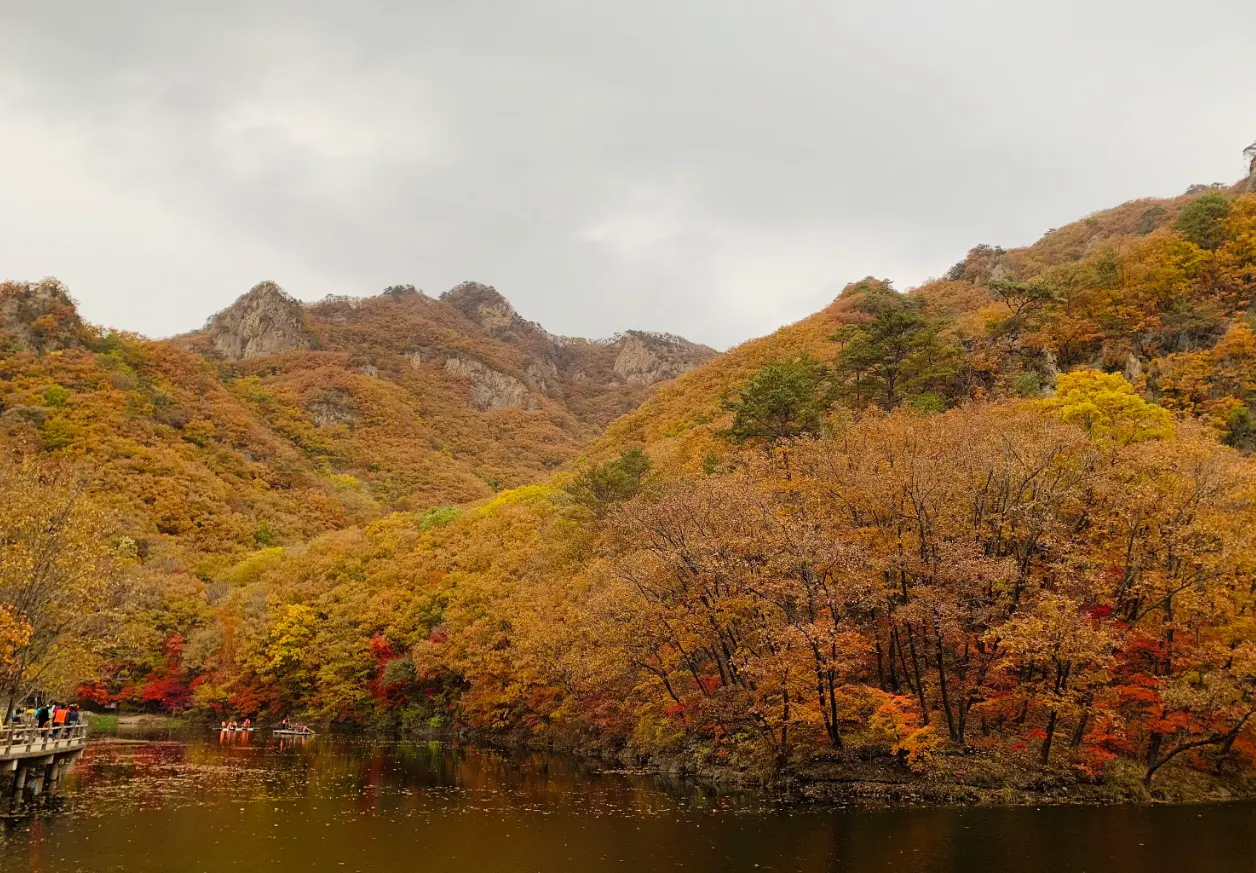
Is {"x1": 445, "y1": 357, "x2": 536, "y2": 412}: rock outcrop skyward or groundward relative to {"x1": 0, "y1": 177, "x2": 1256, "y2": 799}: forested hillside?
skyward

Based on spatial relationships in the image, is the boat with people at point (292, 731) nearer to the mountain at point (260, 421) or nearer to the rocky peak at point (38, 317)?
the mountain at point (260, 421)

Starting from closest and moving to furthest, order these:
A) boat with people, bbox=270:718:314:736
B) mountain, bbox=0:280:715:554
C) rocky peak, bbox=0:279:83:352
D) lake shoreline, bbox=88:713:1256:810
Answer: lake shoreline, bbox=88:713:1256:810, boat with people, bbox=270:718:314:736, mountain, bbox=0:280:715:554, rocky peak, bbox=0:279:83:352

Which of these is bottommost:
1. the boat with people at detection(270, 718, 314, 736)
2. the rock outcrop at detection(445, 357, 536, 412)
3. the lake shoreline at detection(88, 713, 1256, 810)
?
the boat with people at detection(270, 718, 314, 736)

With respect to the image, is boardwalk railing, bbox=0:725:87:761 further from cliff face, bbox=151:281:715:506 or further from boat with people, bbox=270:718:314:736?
cliff face, bbox=151:281:715:506

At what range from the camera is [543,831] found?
74.7 ft

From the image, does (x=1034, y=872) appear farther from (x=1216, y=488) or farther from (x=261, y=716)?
(x=261, y=716)

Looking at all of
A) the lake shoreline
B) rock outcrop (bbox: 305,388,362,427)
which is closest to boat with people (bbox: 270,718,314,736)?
the lake shoreline

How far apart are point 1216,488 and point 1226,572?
3.14m

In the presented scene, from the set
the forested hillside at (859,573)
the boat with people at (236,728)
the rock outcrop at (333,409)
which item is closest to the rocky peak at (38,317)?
the forested hillside at (859,573)

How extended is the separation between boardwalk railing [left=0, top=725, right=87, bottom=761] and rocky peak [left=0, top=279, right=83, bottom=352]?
9156 centimetres

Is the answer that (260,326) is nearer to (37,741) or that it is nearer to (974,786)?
(37,741)

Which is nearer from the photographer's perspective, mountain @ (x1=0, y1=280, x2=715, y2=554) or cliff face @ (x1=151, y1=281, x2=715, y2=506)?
mountain @ (x1=0, y1=280, x2=715, y2=554)

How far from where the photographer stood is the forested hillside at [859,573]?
2800cm

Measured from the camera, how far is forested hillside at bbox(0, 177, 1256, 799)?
28000 mm
